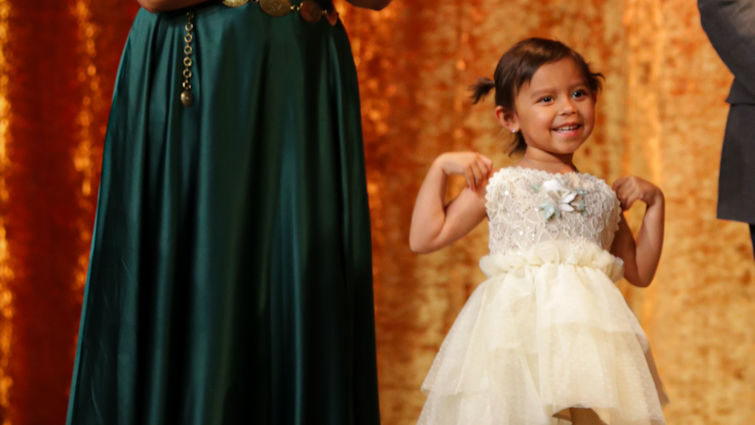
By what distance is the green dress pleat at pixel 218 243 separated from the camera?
1.26 metres

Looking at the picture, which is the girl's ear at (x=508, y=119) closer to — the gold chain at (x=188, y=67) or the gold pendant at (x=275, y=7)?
the gold pendant at (x=275, y=7)

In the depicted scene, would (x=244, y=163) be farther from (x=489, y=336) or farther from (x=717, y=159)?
(x=717, y=159)

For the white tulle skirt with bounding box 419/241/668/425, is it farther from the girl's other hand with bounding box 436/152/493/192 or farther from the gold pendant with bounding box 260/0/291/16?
the gold pendant with bounding box 260/0/291/16

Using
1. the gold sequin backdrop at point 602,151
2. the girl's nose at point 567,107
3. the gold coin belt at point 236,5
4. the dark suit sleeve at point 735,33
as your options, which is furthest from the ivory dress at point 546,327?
the gold sequin backdrop at point 602,151

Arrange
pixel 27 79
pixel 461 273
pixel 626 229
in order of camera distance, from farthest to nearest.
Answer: pixel 461 273
pixel 27 79
pixel 626 229

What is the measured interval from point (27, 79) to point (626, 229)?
1.37 metres

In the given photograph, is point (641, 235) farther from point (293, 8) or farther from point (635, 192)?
point (293, 8)

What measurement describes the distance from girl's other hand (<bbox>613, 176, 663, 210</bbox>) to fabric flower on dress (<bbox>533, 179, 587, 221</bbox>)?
111 millimetres

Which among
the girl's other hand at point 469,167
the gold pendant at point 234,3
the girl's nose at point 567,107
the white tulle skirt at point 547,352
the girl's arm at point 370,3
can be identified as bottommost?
the white tulle skirt at point 547,352

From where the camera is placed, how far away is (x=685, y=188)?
2.35m

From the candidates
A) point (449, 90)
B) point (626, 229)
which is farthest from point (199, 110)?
point (449, 90)

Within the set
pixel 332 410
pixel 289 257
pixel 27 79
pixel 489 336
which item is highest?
pixel 27 79

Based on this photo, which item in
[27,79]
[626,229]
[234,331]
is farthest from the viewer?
[27,79]

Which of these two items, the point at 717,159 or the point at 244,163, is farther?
the point at 717,159
